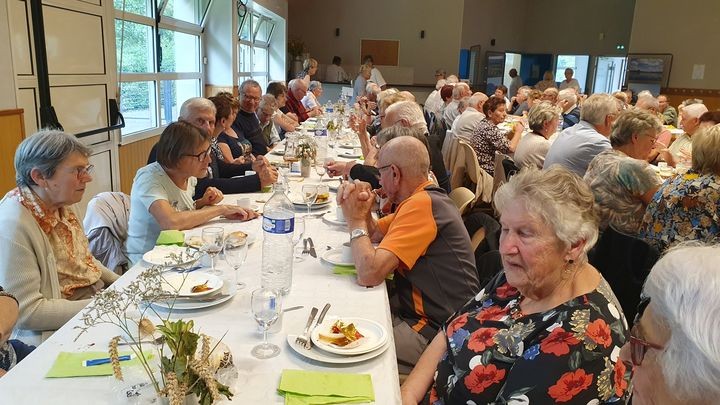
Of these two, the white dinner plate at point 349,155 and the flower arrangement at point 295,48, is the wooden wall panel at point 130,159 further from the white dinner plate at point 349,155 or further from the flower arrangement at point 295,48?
the flower arrangement at point 295,48

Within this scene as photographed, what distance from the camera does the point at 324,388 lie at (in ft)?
4.49

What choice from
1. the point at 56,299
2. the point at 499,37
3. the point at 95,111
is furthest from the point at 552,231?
the point at 499,37

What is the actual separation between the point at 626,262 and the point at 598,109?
78.6 inches

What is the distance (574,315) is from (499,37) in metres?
17.0

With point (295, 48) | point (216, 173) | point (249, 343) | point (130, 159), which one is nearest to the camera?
point (249, 343)

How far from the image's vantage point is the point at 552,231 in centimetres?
154

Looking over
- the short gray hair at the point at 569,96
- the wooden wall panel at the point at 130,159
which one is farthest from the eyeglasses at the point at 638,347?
the short gray hair at the point at 569,96

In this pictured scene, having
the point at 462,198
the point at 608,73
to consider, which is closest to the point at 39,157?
the point at 462,198

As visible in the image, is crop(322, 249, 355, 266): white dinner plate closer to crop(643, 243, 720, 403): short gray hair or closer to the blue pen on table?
the blue pen on table

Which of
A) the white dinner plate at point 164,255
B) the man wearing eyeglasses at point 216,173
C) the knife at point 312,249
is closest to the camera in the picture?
the white dinner plate at point 164,255

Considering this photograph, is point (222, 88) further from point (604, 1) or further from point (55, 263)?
point (604, 1)

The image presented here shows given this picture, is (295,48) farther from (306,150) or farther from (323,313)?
(323,313)

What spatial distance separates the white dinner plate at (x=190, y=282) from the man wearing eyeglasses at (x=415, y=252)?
0.52m

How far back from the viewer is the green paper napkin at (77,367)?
4.57ft
